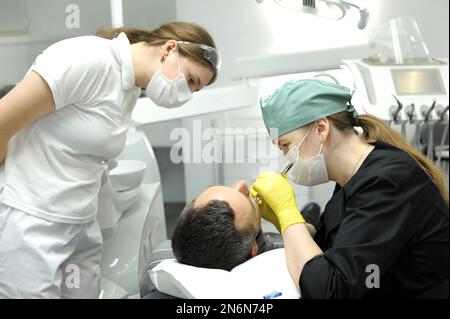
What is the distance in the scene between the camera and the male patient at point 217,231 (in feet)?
3.85

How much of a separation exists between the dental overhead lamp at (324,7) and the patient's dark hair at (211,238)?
586mm

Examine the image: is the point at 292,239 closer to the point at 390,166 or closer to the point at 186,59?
Answer: the point at 390,166

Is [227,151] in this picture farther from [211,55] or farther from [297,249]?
[297,249]

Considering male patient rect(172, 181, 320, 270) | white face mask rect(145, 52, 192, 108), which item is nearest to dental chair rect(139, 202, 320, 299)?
male patient rect(172, 181, 320, 270)

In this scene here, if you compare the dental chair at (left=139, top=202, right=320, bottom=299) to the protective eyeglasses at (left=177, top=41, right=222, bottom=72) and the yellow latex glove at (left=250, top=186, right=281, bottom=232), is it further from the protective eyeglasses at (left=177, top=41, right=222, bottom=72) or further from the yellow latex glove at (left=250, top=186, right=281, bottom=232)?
the protective eyeglasses at (left=177, top=41, right=222, bottom=72)

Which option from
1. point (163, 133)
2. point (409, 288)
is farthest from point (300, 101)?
point (163, 133)

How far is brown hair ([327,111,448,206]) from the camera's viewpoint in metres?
1.17

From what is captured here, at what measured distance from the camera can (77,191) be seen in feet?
4.09

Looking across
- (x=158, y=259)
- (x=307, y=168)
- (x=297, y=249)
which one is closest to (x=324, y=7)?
(x=307, y=168)

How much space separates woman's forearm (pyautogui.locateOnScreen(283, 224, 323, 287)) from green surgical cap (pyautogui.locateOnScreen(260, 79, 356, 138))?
0.24 meters

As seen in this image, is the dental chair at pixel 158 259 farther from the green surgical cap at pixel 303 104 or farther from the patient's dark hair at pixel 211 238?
the green surgical cap at pixel 303 104

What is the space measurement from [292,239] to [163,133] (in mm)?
668

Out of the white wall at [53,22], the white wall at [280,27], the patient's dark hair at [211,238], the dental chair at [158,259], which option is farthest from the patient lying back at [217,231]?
the white wall at [53,22]

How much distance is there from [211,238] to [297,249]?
20 cm
